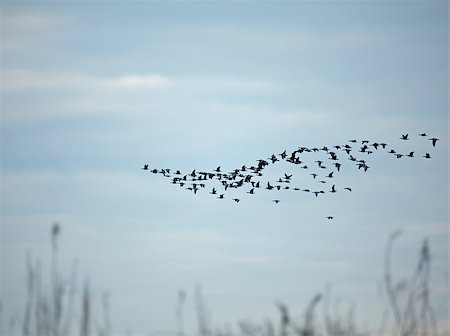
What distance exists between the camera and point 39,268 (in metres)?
10.7

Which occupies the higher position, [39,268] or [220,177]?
[220,177]

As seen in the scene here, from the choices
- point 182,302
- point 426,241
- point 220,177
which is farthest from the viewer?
point 220,177

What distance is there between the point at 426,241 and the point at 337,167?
41755 millimetres

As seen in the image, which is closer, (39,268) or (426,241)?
(426,241)

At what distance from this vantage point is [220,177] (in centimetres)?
5150

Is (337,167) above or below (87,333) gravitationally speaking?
above

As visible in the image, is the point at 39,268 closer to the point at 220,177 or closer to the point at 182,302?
the point at 182,302

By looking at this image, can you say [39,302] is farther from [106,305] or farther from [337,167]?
[337,167]

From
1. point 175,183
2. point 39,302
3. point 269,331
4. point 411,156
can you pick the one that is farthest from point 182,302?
point 175,183

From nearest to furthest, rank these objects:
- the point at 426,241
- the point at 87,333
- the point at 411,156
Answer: the point at 426,241 → the point at 87,333 → the point at 411,156

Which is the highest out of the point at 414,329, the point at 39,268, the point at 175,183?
the point at 175,183

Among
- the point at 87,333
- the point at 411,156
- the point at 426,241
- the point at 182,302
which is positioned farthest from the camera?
the point at 411,156

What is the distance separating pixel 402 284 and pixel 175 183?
4467cm

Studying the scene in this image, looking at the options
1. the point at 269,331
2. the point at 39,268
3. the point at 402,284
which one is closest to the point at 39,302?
the point at 39,268
